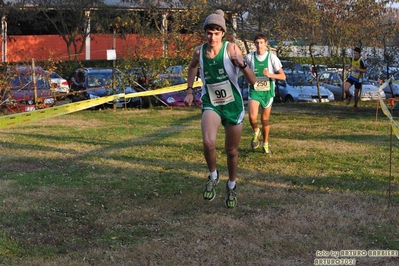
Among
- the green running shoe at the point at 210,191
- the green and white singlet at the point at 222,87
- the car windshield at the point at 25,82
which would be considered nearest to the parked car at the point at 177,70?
the car windshield at the point at 25,82

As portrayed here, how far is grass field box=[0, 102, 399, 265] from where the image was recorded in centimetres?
495

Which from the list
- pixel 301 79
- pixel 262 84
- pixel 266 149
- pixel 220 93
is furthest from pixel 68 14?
pixel 220 93

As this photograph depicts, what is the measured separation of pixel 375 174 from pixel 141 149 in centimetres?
394

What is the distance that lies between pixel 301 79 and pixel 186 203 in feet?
47.8

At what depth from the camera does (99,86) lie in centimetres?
1922

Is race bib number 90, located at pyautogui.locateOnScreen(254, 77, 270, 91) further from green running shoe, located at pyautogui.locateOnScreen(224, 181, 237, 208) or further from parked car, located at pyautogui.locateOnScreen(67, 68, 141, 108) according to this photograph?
parked car, located at pyautogui.locateOnScreen(67, 68, 141, 108)

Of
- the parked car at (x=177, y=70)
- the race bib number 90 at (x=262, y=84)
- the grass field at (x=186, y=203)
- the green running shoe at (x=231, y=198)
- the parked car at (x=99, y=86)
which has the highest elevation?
the race bib number 90 at (x=262, y=84)

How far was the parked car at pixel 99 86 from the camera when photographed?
59.9ft

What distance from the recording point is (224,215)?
593cm

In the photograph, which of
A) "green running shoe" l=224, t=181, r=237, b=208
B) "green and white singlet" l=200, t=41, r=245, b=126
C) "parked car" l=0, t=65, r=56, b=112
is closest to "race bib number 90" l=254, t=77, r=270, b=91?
"green and white singlet" l=200, t=41, r=245, b=126

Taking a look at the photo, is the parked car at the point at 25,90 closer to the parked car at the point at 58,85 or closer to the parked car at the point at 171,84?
the parked car at the point at 58,85

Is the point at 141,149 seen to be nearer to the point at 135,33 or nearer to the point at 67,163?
the point at 67,163

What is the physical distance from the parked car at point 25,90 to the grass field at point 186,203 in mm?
5460

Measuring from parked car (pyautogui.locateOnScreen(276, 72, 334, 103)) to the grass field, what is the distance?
8.99 metres
